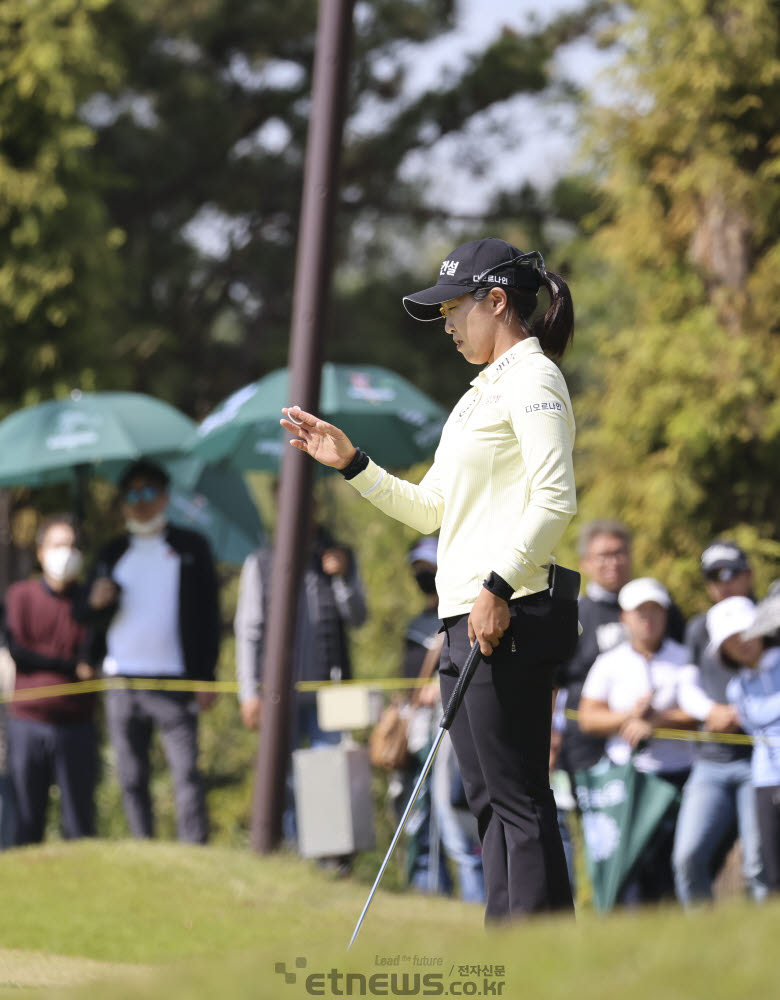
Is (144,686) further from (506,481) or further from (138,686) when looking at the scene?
(506,481)

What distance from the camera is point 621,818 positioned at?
22.3 ft

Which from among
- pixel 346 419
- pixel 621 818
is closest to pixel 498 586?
pixel 621 818

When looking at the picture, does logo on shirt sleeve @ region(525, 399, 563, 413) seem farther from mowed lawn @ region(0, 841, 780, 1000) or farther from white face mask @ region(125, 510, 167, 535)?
white face mask @ region(125, 510, 167, 535)

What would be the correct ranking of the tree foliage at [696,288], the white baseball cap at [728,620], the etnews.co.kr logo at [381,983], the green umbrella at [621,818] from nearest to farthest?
the etnews.co.kr logo at [381,983] → the white baseball cap at [728,620] → the green umbrella at [621,818] → the tree foliage at [696,288]

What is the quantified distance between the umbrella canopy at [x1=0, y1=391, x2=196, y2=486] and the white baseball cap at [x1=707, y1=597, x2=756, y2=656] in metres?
3.84

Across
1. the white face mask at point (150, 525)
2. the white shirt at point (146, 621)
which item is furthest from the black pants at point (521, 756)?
the white face mask at point (150, 525)

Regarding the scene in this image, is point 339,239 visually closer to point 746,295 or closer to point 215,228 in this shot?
point 215,228

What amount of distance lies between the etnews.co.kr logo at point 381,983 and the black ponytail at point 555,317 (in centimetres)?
194

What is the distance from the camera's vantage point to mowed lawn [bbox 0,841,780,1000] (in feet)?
7.69

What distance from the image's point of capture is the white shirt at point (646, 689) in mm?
7051

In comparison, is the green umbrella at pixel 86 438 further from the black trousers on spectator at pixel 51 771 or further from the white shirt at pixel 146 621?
the black trousers on spectator at pixel 51 771

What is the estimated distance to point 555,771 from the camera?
7.55 meters

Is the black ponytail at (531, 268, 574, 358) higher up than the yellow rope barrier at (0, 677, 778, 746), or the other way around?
the black ponytail at (531, 268, 574, 358)

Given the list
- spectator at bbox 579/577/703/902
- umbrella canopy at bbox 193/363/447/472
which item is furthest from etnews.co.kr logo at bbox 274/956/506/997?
umbrella canopy at bbox 193/363/447/472
